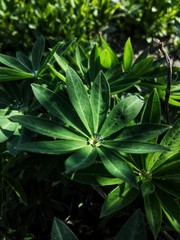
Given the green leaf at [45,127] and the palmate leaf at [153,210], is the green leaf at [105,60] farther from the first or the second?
the palmate leaf at [153,210]

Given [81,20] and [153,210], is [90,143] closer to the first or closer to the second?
[153,210]

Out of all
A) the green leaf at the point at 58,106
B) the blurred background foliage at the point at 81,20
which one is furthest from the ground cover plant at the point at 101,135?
the blurred background foliage at the point at 81,20

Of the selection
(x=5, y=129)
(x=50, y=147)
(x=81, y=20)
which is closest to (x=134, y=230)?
(x=50, y=147)

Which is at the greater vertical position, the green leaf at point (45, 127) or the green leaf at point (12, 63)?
the green leaf at point (12, 63)

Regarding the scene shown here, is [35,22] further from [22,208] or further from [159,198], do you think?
[159,198]

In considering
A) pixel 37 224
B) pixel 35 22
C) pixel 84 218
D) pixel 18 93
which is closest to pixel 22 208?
pixel 37 224

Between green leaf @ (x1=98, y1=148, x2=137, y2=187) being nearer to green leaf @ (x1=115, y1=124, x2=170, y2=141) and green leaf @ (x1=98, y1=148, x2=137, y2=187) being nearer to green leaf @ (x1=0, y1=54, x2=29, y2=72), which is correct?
green leaf @ (x1=115, y1=124, x2=170, y2=141)
